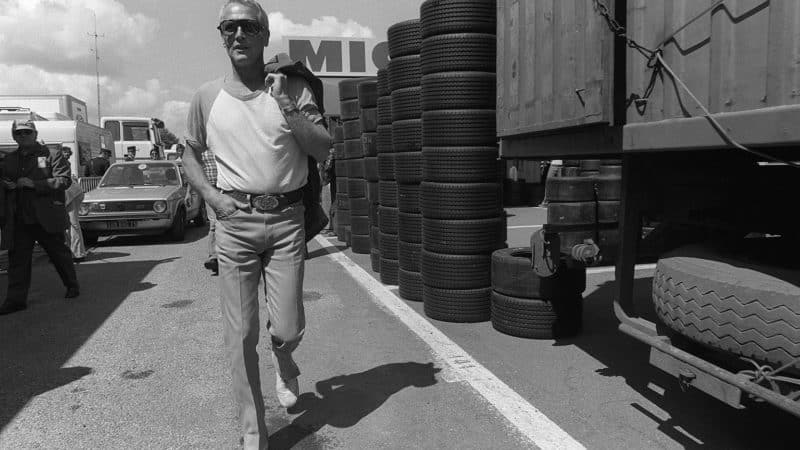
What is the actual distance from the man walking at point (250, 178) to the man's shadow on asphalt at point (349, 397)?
42cm

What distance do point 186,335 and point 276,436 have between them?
7.86 ft

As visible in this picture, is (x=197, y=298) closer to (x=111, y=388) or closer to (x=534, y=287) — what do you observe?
(x=111, y=388)

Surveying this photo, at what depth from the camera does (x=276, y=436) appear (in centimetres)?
332

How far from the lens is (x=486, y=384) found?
4023 millimetres

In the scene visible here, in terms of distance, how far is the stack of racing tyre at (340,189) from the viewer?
35.3ft

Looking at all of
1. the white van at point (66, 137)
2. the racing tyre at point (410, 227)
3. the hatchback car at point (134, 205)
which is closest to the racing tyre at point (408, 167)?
the racing tyre at point (410, 227)

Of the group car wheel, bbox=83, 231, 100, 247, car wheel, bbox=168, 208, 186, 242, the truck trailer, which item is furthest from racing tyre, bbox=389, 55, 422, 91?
car wheel, bbox=83, 231, 100, 247

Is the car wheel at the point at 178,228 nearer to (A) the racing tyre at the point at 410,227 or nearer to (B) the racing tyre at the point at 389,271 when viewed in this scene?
(B) the racing tyre at the point at 389,271

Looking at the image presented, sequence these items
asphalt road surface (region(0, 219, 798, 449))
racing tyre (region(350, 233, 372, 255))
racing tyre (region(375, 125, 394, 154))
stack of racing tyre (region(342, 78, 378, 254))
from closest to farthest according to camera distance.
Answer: asphalt road surface (region(0, 219, 798, 449)), racing tyre (region(375, 125, 394, 154)), stack of racing tyre (region(342, 78, 378, 254)), racing tyre (region(350, 233, 372, 255))

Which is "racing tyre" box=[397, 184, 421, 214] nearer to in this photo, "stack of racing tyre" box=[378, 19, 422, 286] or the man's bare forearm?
"stack of racing tyre" box=[378, 19, 422, 286]

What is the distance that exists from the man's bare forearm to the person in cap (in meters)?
4.12

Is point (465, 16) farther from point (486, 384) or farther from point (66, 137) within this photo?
point (66, 137)

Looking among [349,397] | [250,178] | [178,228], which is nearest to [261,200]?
[250,178]

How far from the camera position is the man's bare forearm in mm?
3043
